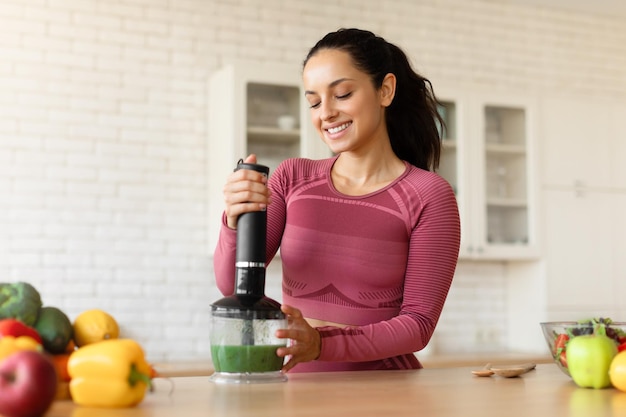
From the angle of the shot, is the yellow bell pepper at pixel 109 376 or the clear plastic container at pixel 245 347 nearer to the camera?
the yellow bell pepper at pixel 109 376

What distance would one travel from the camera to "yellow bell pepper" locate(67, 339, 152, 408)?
1199mm

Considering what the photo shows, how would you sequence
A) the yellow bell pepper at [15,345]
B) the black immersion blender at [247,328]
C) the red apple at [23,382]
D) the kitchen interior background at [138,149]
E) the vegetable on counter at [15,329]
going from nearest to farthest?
1. the red apple at [23,382]
2. the yellow bell pepper at [15,345]
3. the vegetable on counter at [15,329]
4. the black immersion blender at [247,328]
5. the kitchen interior background at [138,149]

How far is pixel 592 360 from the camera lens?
1.59 metres

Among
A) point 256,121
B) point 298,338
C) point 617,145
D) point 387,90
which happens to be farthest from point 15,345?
point 617,145

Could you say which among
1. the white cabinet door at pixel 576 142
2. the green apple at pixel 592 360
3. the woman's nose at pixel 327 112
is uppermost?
the white cabinet door at pixel 576 142

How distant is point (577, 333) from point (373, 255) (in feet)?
1.80

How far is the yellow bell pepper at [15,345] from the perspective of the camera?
112 cm

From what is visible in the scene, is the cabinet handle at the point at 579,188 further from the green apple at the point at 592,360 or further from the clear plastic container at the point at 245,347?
the clear plastic container at the point at 245,347

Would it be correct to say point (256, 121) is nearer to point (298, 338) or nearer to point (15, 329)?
point (298, 338)

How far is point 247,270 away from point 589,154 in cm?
438

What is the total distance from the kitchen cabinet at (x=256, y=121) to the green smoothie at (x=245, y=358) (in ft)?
9.61

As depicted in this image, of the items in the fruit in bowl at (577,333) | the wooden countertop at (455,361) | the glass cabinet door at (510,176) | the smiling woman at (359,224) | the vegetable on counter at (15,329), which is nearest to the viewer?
the vegetable on counter at (15,329)

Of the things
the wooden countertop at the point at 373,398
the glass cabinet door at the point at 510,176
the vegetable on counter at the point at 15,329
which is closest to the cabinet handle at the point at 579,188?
the glass cabinet door at the point at 510,176

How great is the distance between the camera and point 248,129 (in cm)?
454
